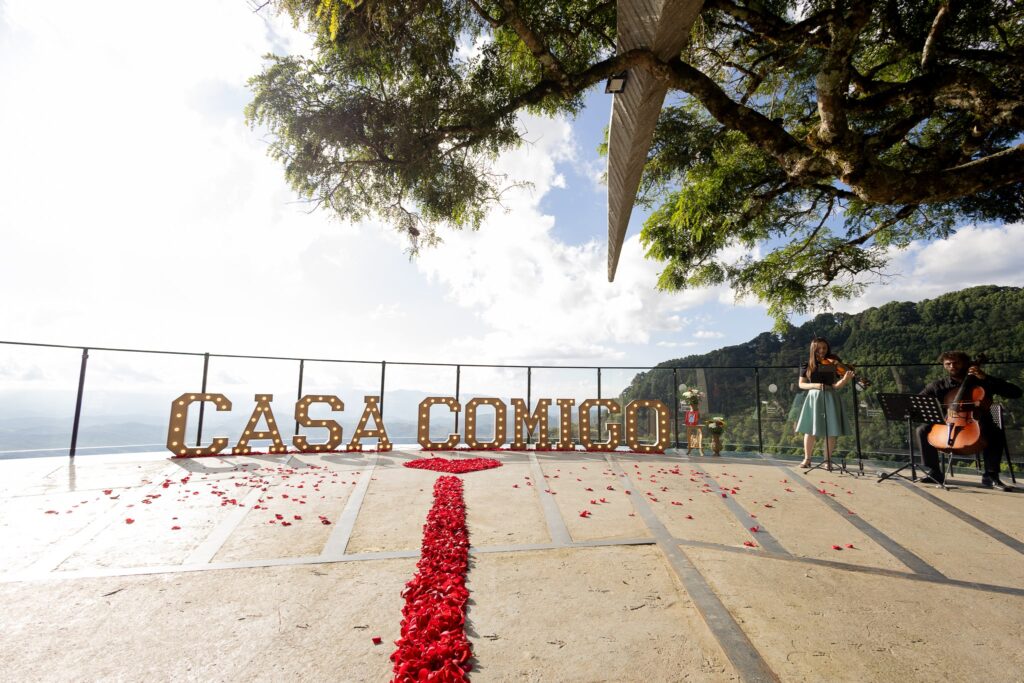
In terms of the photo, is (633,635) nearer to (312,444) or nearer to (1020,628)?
(1020,628)

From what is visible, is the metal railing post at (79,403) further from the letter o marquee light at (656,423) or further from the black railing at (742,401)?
the letter o marquee light at (656,423)

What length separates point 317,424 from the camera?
310 inches

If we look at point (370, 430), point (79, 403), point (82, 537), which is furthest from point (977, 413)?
point (79, 403)

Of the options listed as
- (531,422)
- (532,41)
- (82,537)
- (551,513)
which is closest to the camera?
(82,537)

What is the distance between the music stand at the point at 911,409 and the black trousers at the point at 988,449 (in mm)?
172

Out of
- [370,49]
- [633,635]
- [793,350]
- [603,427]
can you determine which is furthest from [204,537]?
[793,350]

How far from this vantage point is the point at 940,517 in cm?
405

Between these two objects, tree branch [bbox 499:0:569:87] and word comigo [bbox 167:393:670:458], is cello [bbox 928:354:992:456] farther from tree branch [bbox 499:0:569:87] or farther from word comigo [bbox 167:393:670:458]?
tree branch [bbox 499:0:569:87]

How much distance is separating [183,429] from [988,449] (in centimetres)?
1081

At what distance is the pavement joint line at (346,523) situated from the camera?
10.4 feet

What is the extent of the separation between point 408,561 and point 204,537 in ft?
5.57

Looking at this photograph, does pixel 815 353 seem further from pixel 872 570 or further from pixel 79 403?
pixel 79 403

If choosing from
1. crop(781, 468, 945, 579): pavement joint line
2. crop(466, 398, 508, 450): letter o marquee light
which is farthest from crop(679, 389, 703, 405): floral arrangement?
crop(781, 468, 945, 579): pavement joint line

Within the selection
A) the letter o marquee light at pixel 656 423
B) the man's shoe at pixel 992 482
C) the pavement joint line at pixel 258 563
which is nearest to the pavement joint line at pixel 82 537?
the pavement joint line at pixel 258 563
